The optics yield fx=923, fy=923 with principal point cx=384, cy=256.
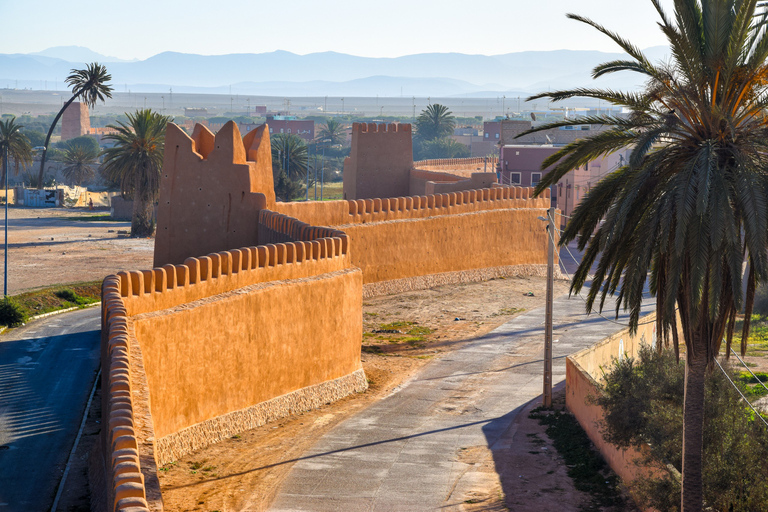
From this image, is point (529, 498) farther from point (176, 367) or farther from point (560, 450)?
point (176, 367)

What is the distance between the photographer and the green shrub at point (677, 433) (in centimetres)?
1446

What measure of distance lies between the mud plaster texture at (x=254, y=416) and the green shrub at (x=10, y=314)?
13956 mm

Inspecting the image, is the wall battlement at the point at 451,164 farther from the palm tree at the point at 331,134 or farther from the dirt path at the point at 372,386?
the palm tree at the point at 331,134

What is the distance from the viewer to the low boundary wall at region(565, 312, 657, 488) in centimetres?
1681

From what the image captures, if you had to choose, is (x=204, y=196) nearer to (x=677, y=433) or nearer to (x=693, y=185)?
(x=677, y=433)

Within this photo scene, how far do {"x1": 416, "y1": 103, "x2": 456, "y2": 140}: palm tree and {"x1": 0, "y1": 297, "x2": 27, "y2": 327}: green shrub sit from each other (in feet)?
238

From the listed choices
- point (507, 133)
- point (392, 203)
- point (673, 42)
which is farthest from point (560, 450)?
point (507, 133)

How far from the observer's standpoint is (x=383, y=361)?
2650 cm

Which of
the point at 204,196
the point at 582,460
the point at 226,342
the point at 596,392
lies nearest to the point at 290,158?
the point at 204,196

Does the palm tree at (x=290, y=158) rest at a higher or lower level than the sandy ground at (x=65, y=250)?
higher

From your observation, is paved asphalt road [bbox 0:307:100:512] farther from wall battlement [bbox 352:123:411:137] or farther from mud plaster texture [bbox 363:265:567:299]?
wall battlement [bbox 352:123:411:137]

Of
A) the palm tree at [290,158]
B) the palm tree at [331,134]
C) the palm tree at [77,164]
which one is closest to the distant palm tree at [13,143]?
the palm tree at [77,164]

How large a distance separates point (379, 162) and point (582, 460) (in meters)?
26.2

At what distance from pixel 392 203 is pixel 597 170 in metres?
23.8
